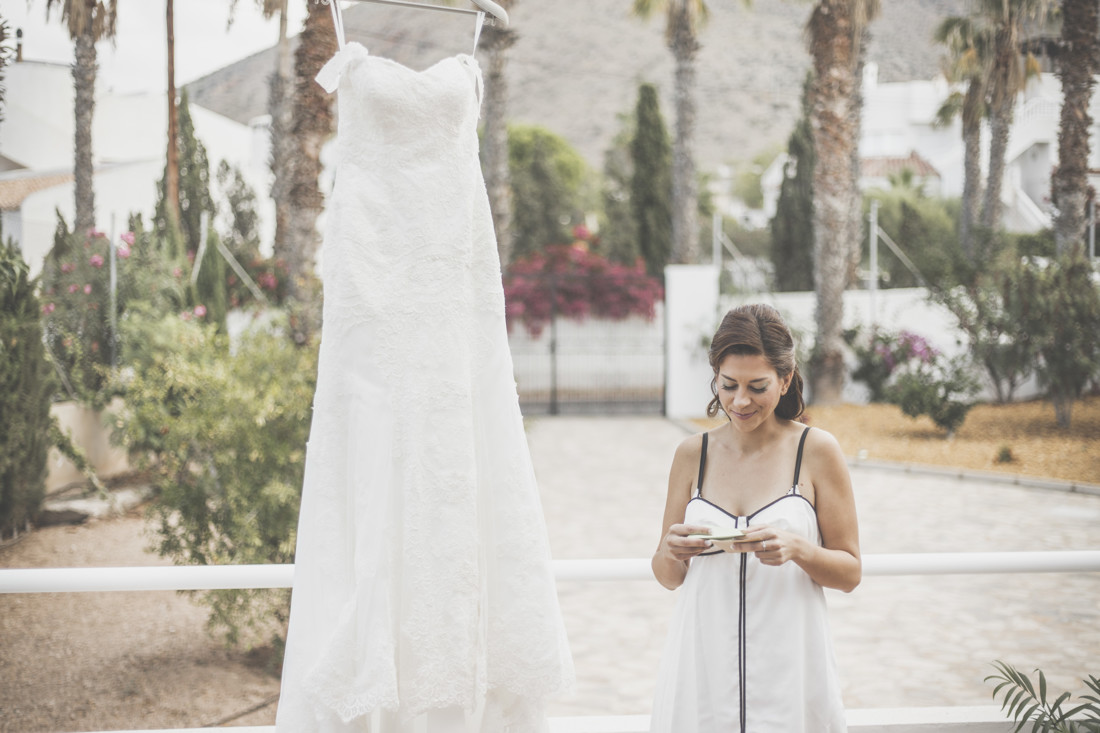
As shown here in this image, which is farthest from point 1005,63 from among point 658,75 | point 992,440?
point 658,75

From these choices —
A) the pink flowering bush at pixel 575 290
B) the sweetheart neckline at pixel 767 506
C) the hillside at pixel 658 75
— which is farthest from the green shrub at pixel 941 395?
the hillside at pixel 658 75

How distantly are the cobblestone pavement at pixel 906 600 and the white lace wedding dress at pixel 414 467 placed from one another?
251 cm

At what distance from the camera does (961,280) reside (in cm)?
1209

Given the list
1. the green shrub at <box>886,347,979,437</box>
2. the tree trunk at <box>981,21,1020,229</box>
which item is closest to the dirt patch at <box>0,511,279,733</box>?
the green shrub at <box>886,347,979,437</box>

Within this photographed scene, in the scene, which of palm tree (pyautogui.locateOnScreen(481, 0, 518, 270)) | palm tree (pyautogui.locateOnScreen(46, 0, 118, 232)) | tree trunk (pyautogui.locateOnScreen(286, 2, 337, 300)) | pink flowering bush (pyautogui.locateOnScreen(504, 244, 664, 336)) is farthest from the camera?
pink flowering bush (pyautogui.locateOnScreen(504, 244, 664, 336))

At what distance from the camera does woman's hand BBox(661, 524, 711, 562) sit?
1408mm

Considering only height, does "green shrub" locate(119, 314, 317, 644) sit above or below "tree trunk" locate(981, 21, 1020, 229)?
below

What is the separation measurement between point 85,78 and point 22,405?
3250mm

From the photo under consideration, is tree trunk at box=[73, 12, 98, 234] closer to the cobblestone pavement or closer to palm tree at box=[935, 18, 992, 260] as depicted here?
the cobblestone pavement

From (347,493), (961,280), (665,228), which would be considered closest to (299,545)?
(347,493)

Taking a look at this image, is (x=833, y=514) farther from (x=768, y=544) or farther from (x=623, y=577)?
(x=623, y=577)

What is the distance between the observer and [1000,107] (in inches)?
443

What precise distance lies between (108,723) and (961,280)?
11.4 m

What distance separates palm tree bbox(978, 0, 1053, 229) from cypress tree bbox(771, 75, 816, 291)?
7.79m
